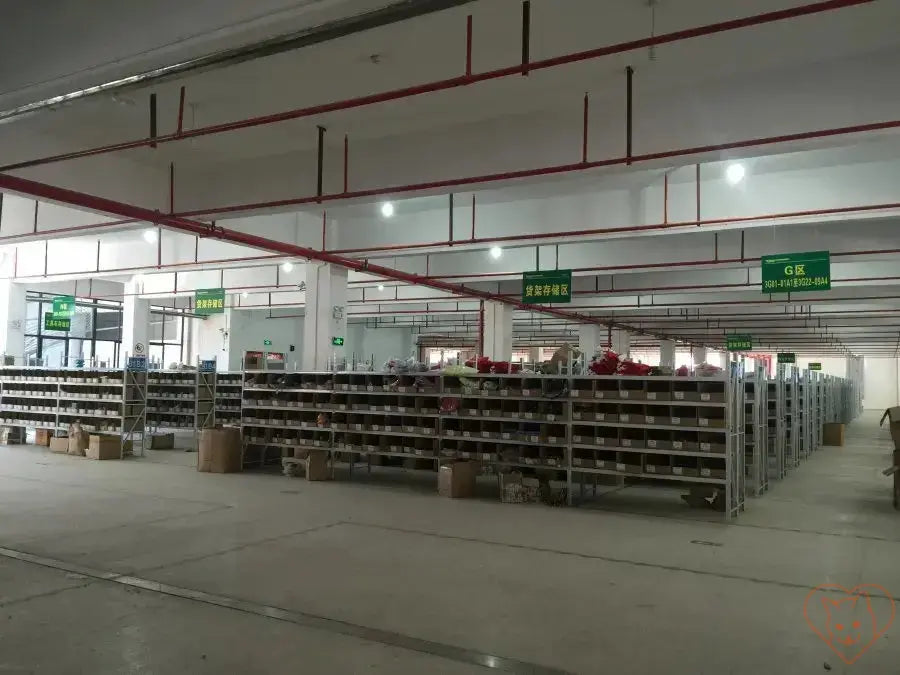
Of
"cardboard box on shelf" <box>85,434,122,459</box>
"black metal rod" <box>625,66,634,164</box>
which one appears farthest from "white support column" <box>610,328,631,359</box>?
"black metal rod" <box>625,66,634,164</box>

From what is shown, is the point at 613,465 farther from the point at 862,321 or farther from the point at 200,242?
the point at 862,321

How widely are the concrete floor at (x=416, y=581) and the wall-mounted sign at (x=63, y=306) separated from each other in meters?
10.8

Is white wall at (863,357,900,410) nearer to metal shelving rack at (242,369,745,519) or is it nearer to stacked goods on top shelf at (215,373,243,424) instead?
stacked goods on top shelf at (215,373,243,424)

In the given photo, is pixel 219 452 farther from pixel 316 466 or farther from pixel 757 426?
pixel 757 426

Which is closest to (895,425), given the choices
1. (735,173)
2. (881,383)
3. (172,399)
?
(735,173)

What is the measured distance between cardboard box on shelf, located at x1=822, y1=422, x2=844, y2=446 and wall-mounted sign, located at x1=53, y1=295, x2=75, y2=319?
A: 20.7m

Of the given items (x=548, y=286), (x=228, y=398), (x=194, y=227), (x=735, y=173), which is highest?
(x=735, y=173)

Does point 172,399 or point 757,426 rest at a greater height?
point 757,426

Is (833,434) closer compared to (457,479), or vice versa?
(457,479)

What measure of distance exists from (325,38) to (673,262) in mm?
9840

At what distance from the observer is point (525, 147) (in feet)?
25.6

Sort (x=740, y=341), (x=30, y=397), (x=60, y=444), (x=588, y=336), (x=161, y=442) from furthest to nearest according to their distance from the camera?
(x=740, y=341), (x=588, y=336), (x=161, y=442), (x=30, y=397), (x=60, y=444)

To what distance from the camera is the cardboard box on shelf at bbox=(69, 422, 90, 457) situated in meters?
14.1

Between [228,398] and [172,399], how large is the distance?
1.72 meters
